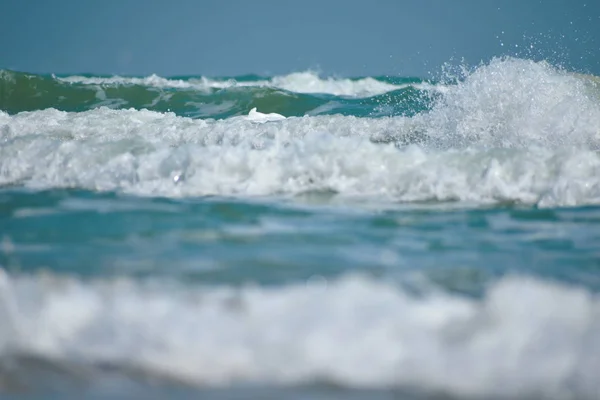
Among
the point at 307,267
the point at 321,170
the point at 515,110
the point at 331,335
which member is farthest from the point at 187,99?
the point at 331,335

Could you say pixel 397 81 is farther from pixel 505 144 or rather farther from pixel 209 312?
pixel 209 312

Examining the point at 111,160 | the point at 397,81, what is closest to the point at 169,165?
the point at 111,160

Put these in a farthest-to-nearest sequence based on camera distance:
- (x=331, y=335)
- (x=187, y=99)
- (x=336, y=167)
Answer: (x=187, y=99)
(x=336, y=167)
(x=331, y=335)

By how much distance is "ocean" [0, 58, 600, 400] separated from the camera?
1.65 meters

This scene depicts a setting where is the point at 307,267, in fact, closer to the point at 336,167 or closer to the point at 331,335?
the point at 331,335

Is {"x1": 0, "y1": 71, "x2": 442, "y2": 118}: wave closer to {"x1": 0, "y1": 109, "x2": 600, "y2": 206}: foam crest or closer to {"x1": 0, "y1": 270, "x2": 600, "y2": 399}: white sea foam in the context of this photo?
{"x1": 0, "y1": 109, "x2": 600, "y2": 206}: foam crest

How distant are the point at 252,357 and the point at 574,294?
93cm

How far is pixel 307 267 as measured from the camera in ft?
7.84

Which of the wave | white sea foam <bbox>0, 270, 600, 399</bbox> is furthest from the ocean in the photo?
the wave

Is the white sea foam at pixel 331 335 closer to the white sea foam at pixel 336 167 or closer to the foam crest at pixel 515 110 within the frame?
the white sea foam at pixel 336 167

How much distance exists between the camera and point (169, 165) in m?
4.17

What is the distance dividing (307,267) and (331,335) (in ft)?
2.23

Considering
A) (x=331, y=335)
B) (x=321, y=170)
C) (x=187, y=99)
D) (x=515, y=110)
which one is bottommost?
(x=331, y=335)

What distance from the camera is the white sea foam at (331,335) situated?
1.63 m
